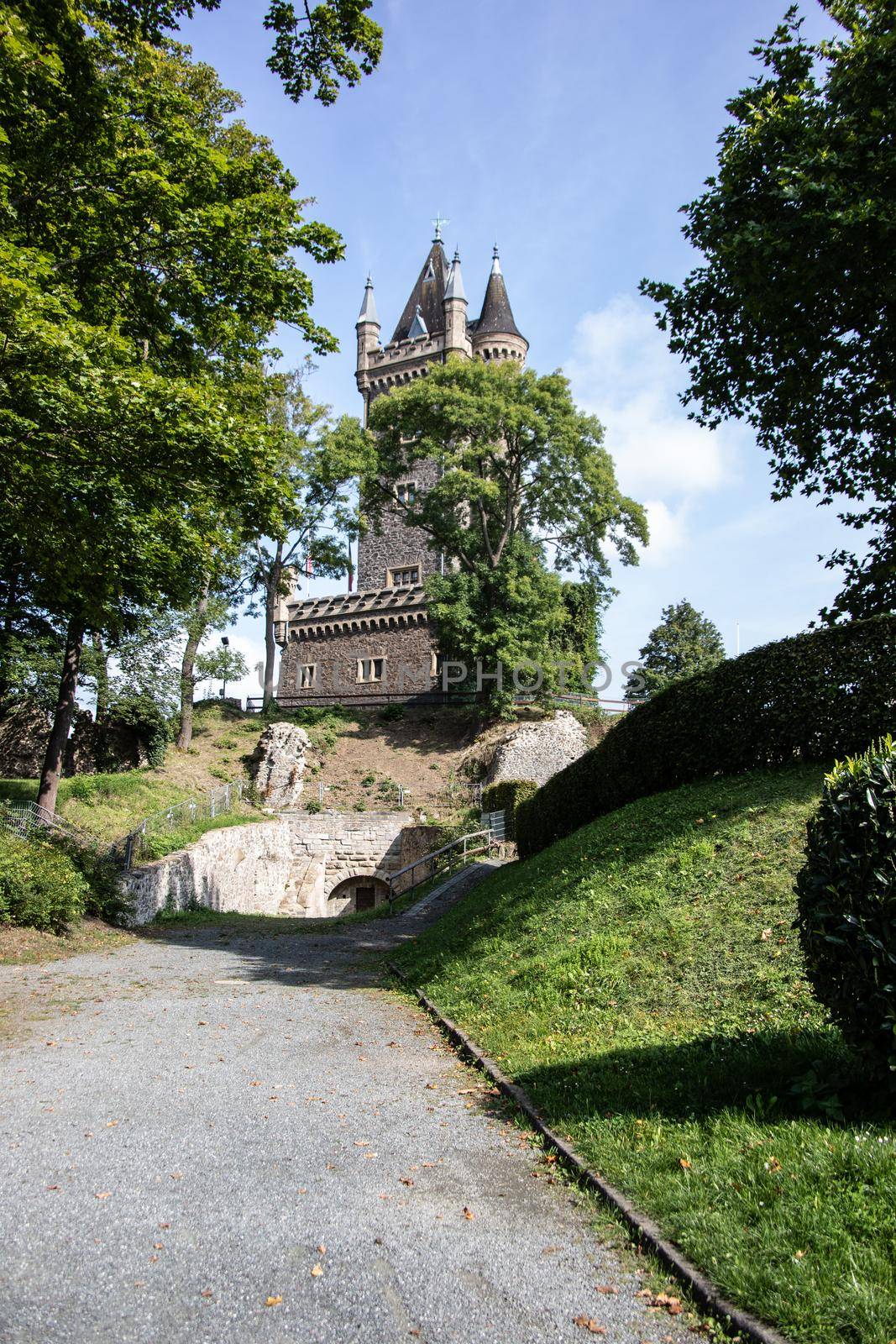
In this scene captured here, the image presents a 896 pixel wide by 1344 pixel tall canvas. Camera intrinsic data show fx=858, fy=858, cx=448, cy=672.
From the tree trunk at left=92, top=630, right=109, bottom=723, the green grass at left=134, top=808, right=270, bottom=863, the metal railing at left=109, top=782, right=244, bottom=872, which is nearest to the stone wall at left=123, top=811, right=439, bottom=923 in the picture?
the green grass at left=134, top=808, right=270, bottom=863

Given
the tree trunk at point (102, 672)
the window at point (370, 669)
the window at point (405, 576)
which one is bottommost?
the tree trunk at point (102, 672)

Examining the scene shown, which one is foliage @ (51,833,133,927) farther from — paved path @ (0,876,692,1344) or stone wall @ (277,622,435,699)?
stone wall @ (277,622,435,699)

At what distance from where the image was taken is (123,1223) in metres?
3.86

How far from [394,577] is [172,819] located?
88.8 feet

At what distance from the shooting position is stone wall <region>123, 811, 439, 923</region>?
24.6 m

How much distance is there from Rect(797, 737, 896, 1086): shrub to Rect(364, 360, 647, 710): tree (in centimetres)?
2733

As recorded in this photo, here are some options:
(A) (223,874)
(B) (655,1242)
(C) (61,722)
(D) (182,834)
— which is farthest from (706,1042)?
(A) (223,874)

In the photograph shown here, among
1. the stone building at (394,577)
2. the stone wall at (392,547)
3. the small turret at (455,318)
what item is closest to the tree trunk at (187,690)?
the stone building at (394,577)

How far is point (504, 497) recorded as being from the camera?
35.7m

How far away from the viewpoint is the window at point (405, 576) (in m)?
46.3

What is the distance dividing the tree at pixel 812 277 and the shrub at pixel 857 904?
21.6ft

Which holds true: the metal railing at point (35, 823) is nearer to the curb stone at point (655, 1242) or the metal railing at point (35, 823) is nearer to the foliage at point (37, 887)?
the foliage at point (37, 887)

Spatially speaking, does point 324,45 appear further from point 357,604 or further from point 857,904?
point 357,604

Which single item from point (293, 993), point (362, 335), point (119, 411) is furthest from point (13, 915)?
point (362, 335)
